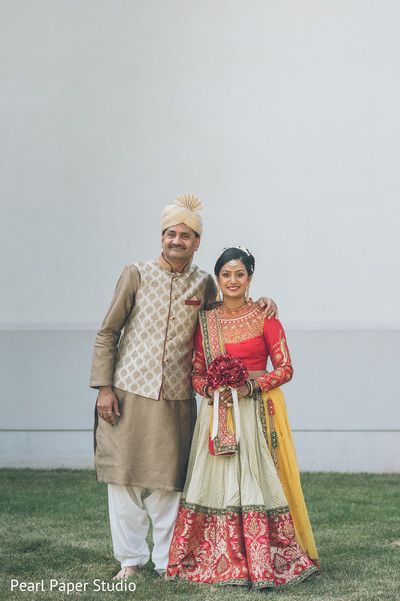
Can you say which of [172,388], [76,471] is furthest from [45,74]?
[172,388]

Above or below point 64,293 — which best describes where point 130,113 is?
above

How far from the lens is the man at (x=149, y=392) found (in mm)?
5285

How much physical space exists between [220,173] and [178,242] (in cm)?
347

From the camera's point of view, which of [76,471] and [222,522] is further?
[76,471]

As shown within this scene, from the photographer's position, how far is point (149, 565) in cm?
553

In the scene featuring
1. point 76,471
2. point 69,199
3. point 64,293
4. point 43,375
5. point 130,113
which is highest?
point 130,113

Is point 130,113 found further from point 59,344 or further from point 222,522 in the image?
point 222,522

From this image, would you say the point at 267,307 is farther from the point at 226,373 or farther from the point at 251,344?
the point at 226,373

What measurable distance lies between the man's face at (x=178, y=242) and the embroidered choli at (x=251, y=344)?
0.30 metres

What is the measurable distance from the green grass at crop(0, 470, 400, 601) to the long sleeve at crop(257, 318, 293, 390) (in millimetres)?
896

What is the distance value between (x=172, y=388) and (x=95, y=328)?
3508 mm

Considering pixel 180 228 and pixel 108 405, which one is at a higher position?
pixel 180 228

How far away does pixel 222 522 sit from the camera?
17.0 feet

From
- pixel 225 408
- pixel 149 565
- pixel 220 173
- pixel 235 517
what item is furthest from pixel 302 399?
pixel 235 517
